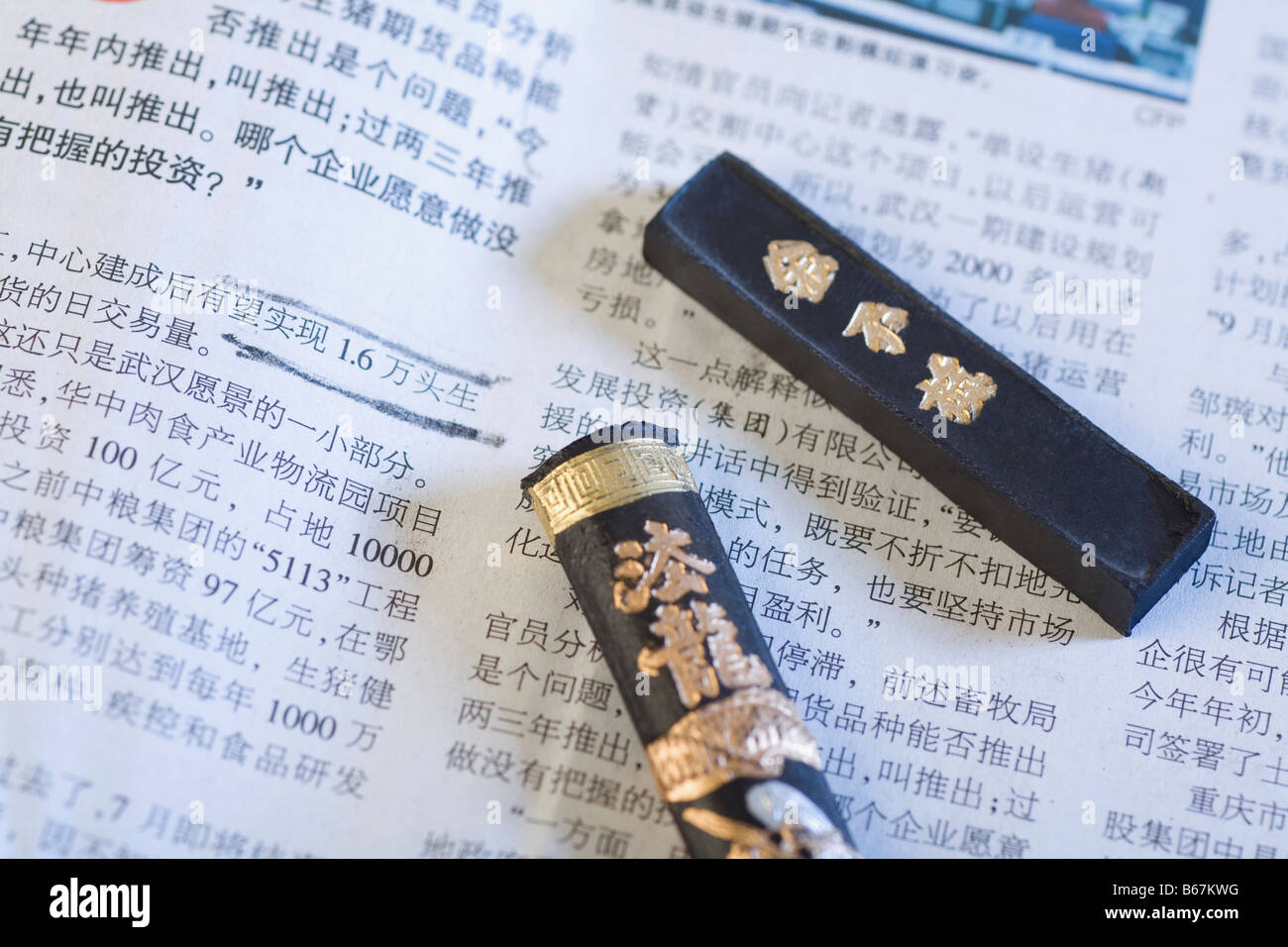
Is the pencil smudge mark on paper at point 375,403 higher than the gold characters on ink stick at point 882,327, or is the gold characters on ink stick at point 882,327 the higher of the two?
the gold characters on ink stick at point 882,327

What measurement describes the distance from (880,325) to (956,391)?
0.07 meters

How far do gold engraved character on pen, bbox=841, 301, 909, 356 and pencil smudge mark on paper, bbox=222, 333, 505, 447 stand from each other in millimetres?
Result: 267

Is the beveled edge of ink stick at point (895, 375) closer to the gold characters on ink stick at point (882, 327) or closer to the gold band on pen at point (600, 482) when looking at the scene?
the gold characters on ink stick at point (882, 327)

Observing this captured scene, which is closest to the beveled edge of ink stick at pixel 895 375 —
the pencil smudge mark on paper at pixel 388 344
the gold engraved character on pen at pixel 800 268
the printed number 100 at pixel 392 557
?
the gold engraved character on pen at pixel 800 268

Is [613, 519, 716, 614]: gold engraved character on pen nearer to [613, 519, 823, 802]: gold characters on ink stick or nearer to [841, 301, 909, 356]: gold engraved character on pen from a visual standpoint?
[613, 519, 823, 802]: gold characters on ink stick

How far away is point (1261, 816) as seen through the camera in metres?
0.68

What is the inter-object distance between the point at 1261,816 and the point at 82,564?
76cm

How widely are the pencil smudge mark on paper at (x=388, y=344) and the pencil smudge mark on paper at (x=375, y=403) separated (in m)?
0.04

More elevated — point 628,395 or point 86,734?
point 628,395

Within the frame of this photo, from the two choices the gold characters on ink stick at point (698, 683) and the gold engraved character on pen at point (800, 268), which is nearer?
the gold characters on ink stick at point (698, 683)

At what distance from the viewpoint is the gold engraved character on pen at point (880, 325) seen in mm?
756

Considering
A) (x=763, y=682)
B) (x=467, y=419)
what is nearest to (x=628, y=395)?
(x=467, y=419)
